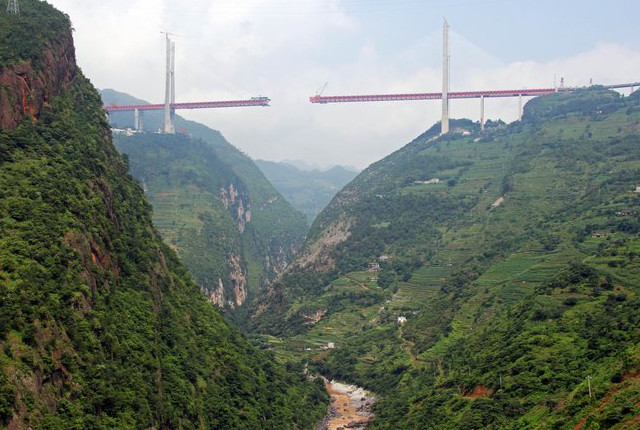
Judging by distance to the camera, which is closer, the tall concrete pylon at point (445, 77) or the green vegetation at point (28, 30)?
the green vegetation at point (28, 30)

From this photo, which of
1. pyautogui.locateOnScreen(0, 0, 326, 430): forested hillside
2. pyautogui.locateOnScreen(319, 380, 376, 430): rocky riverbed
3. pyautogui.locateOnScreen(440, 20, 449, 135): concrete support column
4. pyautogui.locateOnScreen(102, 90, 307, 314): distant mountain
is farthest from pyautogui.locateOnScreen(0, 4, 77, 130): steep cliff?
pyautogui.locateOnScreen(440, 20, 449, 135): concrete support column

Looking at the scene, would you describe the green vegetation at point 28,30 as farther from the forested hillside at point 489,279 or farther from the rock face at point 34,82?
the forested hillside at point 489,279

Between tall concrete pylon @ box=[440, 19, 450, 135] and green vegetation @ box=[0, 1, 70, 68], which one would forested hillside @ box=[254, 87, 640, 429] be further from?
green vegetation @ box=[0, 1, 70, 68]

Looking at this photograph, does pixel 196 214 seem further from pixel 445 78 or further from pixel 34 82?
pixel 34 82

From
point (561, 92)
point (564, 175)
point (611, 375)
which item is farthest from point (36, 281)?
point (561, 92)

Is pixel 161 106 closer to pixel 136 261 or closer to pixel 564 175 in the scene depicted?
pixel 564 175

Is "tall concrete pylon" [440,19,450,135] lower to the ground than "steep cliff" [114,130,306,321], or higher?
higher

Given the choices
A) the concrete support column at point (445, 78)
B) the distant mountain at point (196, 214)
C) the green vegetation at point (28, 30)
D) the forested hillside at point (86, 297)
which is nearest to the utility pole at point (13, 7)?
the green vegetation at point (28, 30)
